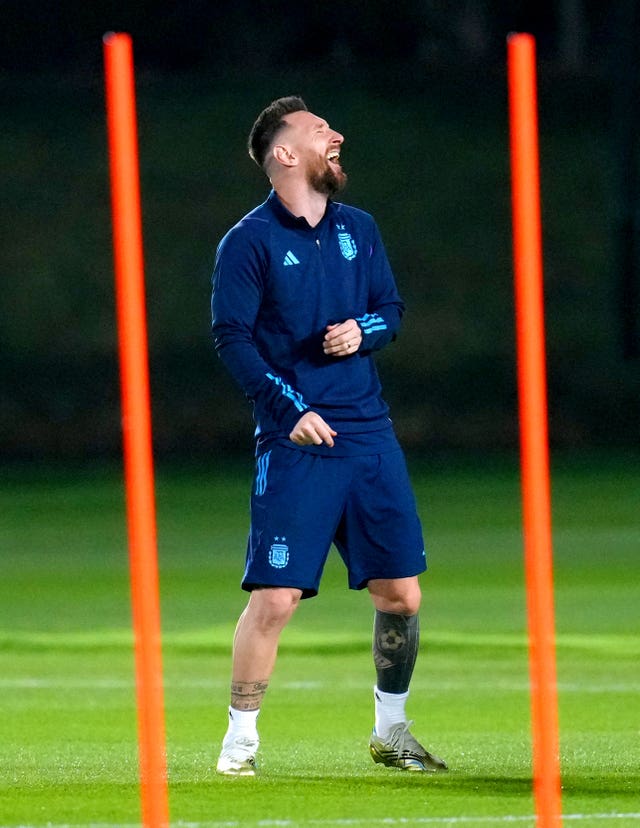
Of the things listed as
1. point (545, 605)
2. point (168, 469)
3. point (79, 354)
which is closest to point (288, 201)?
point (545, 605)

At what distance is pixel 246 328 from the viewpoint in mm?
4977

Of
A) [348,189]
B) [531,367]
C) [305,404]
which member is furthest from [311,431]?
[348,189]

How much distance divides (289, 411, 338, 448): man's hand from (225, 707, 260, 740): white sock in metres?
0.75

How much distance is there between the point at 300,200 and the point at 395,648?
1.28 metres

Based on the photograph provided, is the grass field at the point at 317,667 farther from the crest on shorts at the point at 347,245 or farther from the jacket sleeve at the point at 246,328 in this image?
the crest on shorts at the point at 347,245

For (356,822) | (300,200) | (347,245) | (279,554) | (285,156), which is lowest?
(356,822)

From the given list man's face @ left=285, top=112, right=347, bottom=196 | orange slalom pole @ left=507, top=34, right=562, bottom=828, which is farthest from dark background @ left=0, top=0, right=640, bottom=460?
Answer: orange slalom pole @ left=507, top=34, right=562, bottom=828

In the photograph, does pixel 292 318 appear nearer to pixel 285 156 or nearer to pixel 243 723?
pixel 285 156

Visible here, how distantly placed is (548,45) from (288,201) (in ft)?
60.8

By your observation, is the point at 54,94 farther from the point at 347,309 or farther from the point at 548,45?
the point at 347,309

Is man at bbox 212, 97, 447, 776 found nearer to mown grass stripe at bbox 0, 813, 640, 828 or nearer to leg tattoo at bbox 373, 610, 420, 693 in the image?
leg tattoo at bbox 373, 610, 420, 693

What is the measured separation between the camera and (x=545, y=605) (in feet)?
10.7

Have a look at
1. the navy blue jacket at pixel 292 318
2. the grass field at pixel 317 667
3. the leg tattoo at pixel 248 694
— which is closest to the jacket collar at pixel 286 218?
the navy blue jacket at pixel 292 318

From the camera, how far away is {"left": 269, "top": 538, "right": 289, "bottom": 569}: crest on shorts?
4.96 m
